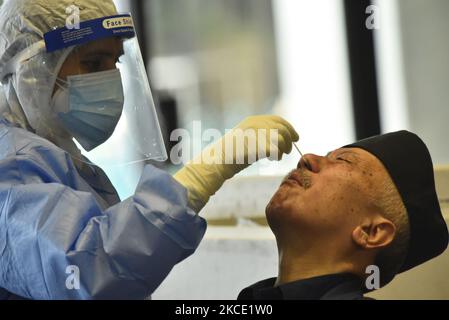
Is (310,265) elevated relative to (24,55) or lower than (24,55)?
lower

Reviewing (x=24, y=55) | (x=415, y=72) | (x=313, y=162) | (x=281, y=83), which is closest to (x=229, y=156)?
(x=313, y=162)

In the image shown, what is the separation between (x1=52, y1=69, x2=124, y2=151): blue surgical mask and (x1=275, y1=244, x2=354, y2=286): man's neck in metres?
0.55

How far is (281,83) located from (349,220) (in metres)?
3.00

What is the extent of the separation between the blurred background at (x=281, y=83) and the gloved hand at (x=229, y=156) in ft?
2.25

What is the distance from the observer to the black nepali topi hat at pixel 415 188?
1.64m

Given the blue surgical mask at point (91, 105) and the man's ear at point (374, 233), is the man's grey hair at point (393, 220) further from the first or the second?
the blue surgical mask at point (91, 105)

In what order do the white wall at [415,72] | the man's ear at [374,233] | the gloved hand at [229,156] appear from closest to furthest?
the gloved hand at [229,156], the man's ear at [374,233], the white wall at [415,72]

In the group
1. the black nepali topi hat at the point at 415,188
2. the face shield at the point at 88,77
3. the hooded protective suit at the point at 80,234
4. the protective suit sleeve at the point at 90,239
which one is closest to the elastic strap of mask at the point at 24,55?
the face shield at the point at 88,77

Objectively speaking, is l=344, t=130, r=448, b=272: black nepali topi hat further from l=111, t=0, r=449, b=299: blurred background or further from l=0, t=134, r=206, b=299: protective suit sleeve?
l=0, t=134, r=206, b=299: protective suit sleeve

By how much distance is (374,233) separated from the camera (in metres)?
1.62

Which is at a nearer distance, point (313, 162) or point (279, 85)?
point (313, 162)

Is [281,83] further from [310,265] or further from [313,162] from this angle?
[310,265]
